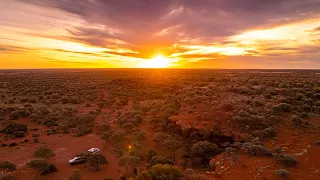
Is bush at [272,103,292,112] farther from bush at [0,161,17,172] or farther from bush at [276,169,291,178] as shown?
bush at [0,161,17,172]

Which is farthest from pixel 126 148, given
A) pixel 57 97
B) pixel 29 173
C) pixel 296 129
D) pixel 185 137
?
pixel 57 97

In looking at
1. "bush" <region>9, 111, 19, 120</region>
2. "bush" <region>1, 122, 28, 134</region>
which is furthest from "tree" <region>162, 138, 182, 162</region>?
"bush" <region>9, 111, 19, 120</region>

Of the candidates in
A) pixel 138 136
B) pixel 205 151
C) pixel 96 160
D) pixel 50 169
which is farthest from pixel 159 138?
pixel 50 169

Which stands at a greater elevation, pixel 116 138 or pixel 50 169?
pixel 116 138

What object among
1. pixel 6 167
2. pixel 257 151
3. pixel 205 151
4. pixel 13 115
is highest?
pixel 257 151

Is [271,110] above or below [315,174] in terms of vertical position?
above

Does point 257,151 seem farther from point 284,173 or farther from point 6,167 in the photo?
point 6,167

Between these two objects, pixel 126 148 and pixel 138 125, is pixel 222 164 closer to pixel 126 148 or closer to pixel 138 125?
pixel 126 148
